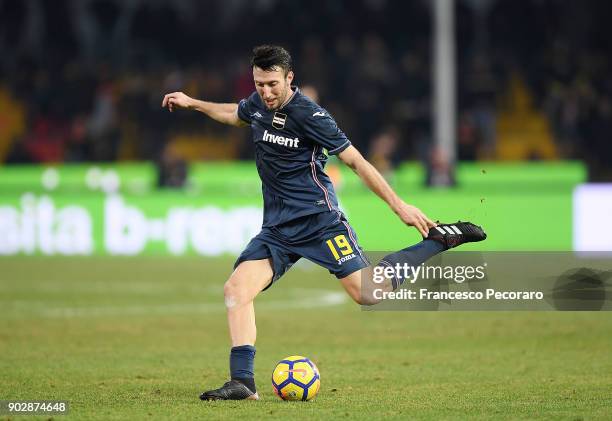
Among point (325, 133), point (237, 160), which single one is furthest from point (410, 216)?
point (237, 160)

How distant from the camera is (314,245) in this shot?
24.5 feet

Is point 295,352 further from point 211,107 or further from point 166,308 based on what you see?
point 166,308

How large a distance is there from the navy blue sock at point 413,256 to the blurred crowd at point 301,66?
48.0ft

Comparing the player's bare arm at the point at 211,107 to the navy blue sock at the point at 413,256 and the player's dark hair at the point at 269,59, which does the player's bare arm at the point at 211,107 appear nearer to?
the player's dark hair at the point at 269,59

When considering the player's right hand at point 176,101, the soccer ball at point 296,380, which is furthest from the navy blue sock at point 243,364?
the player's right hand at point 176,101

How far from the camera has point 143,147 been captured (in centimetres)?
2639

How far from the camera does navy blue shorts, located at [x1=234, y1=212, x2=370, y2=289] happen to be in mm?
7430

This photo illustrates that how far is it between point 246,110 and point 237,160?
17816 mm

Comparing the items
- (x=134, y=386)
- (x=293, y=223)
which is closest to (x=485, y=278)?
(x=293, y=223)

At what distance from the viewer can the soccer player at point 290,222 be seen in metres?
7.23

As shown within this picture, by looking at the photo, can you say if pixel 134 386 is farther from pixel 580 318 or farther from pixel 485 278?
pixel 580 318

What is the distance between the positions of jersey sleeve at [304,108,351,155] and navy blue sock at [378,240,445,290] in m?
0.81

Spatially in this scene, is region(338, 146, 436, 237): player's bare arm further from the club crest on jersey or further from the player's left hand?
the club crest on jersey

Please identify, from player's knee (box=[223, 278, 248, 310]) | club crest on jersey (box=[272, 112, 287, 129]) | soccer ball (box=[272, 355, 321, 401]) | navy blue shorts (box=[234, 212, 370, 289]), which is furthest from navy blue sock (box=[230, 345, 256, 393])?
club crest on jersey (box=[272, 112, 287, 129])
